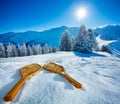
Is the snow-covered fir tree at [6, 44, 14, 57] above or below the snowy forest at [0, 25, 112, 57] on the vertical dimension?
below

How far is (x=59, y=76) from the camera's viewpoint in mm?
4867

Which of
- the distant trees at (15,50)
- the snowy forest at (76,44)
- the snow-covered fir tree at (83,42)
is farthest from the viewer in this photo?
the distant trees at (15,50)

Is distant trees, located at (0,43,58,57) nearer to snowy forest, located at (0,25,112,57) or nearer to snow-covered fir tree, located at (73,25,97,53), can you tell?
snowy forest, located at (0,25,112,57)

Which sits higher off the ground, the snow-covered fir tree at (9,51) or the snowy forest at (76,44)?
the snowy forest at (76,44)

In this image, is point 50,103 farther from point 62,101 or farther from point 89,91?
point 89,91

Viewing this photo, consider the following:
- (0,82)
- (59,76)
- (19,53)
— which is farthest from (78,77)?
(19,53)

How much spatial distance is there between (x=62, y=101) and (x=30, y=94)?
39.5 inches

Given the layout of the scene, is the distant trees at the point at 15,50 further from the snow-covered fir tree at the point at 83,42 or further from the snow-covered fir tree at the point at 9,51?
the snow-covered fir tree at the point at 83,42

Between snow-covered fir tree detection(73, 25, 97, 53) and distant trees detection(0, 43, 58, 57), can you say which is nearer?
snow-covered fir tree detection(73, 25, 97, 53)

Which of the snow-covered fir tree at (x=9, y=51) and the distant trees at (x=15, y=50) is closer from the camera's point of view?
the distant trees at (x=15, y=50)

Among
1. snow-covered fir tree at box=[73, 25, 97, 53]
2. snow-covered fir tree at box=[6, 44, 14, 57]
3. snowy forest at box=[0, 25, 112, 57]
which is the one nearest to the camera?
snow-covered fir tree at box=[73, 25, 97, 53]

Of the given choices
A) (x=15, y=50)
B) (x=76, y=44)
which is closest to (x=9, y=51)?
(x=15, y=50)

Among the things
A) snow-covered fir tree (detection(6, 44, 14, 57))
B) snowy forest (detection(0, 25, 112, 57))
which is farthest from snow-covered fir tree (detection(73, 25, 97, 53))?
snow-covered fir tree (detection(6, 44, 14, 57))

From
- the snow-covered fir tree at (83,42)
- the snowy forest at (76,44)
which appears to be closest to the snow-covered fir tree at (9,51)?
the snowy forest at (76,44)
